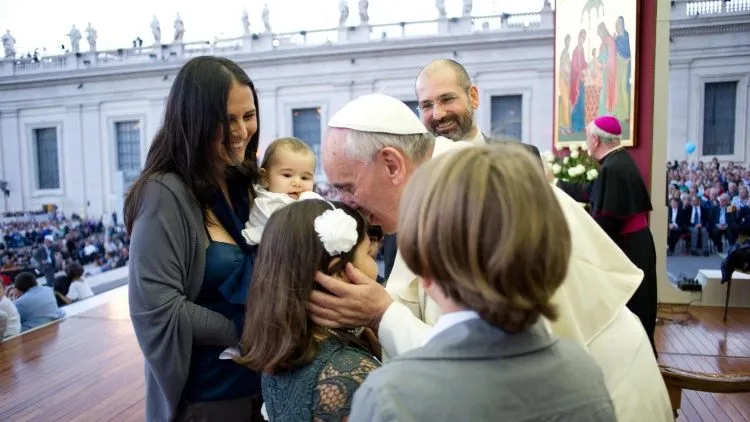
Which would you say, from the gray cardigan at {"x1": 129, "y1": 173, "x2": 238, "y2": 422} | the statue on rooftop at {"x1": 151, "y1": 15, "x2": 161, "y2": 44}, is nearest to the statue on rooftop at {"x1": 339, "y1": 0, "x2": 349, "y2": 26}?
the statue on rooftop at {"x1": 151, "y1": 15, "x2": 161, "y2": 44}

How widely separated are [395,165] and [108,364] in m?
4.41

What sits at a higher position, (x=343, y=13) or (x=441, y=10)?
(x=343, y=13)

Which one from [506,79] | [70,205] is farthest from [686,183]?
[70,205]

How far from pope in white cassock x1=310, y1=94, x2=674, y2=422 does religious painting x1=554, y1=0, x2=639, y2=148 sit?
525 cm

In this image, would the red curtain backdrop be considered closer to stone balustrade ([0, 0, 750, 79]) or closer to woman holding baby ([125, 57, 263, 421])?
woman holding baby ([125, 57, 263, 421])

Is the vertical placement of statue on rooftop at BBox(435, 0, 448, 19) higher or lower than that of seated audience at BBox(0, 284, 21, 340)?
higher

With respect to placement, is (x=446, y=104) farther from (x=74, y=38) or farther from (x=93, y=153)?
(x=93, y=153)

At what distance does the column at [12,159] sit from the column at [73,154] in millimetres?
2330

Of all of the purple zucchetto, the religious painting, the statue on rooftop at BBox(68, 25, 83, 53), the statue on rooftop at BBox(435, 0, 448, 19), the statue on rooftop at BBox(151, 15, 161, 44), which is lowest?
the purple zucchetto

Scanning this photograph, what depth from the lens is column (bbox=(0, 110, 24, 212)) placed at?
14.3 metres

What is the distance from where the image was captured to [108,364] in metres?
4.88

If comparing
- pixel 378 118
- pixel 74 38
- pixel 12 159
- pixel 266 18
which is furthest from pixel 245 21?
pixel 378 118

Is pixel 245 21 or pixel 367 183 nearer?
pixel 367 183

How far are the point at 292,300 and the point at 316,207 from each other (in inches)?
9.2
